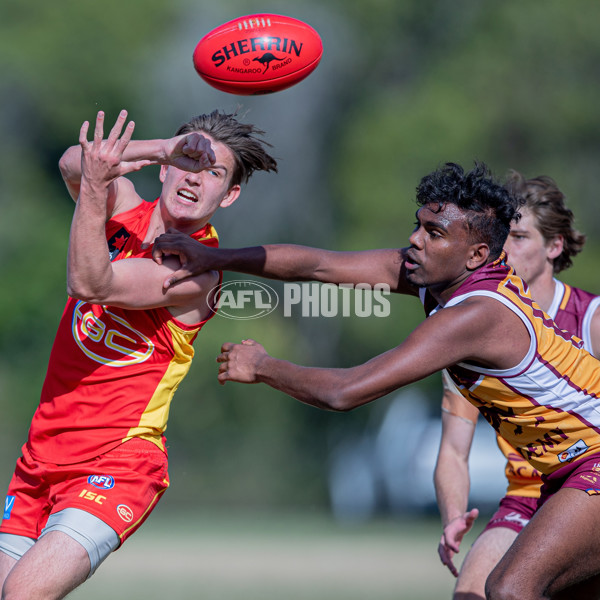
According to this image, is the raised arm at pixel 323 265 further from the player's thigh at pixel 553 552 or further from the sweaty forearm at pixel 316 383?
the player's thigh at pixel 553 552

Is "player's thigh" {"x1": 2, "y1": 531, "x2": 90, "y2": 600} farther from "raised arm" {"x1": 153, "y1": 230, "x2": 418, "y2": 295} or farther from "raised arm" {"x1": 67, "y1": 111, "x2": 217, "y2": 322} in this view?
"raised arm" {"x1": 153, "y1": 230, "x2": 418, "y2": 295}

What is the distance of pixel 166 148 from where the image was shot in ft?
14.2

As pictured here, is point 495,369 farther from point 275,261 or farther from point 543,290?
point 543,290

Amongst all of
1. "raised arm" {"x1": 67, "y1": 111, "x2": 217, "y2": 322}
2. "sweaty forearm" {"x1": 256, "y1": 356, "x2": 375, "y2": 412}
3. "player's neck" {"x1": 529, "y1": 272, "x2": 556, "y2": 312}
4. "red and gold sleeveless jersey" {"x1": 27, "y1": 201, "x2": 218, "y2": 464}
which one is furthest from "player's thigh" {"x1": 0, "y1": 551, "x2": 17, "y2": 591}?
"player's neck" {"x1": 529, "y1": 272, "x2": 556, "y2": 312}

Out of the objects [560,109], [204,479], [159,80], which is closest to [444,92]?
[560,109]

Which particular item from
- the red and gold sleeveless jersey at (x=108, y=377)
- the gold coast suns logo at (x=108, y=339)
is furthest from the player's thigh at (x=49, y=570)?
the gold coast suns logo at (x=108, y=339)

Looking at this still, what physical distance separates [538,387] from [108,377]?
6.44 feet

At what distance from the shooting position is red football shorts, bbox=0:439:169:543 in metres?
4.21

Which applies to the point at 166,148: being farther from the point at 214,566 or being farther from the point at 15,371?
the point at 15,371

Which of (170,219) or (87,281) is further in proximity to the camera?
(170,219)

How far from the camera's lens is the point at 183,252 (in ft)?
14.9

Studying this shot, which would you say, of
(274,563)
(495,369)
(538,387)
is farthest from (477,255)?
(274,563)

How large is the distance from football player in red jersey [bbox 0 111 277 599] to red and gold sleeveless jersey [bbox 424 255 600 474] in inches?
53.7

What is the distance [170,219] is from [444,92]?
16.3 m
